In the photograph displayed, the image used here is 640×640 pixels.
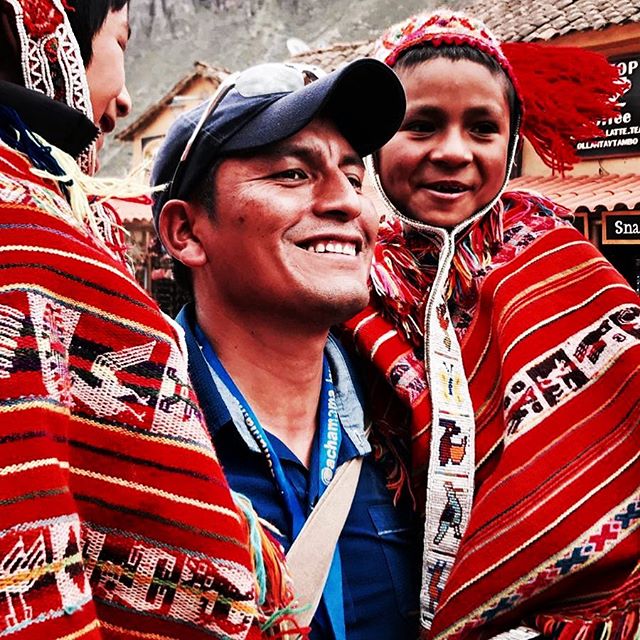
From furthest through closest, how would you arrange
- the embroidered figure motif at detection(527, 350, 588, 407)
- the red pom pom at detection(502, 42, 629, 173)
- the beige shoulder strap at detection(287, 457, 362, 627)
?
the red pom pom at detection(502, 42, 629, 173)
the embroidered figure motif at detection(527, 350, 588, 407)
the beige shoulder strap at detection(287, 457, 362, 627)

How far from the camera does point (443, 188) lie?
2199 mm

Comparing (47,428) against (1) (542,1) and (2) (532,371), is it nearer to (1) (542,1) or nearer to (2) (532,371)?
(2) (532,371)

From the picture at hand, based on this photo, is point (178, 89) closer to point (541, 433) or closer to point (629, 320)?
point (629, 320)

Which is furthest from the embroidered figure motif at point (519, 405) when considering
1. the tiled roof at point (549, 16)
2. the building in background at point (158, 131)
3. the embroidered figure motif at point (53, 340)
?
the building in background at point (158, 131)

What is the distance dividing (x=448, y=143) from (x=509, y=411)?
28.0 inches

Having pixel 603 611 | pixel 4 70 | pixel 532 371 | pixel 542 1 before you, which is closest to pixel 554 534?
pixel 603 611

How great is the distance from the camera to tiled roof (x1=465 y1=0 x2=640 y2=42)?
11.3 m

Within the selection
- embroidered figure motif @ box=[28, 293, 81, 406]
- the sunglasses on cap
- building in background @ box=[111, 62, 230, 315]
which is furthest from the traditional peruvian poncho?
building in background @ box=[111, 62, 230, 315]

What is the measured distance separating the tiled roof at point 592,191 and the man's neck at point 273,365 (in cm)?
818

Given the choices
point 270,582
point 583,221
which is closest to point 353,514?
point 270,582

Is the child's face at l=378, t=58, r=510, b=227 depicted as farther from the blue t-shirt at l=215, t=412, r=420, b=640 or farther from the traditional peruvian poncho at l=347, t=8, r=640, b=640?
the blue t-shirt at l=215, t=412, r=420, b=640

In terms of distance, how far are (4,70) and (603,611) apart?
1.65m

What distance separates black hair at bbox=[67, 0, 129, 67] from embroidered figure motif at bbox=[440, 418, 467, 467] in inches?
44.7

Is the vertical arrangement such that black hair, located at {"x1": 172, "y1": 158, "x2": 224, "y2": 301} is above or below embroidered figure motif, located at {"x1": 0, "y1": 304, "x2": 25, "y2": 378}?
below
